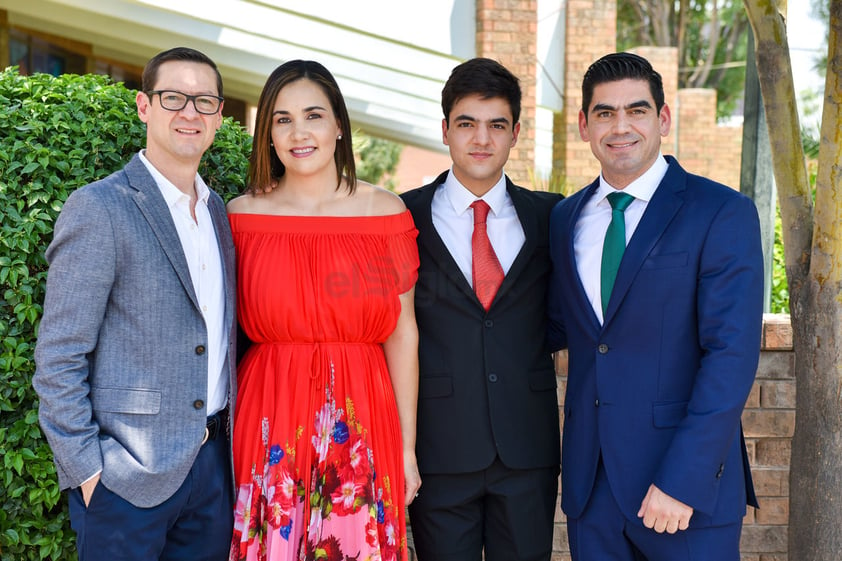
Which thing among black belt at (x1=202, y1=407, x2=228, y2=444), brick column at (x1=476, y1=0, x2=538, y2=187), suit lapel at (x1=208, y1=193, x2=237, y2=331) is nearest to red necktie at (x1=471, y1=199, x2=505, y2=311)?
suit lapel at (x1=208, y1=193, x2=237, y2=331)

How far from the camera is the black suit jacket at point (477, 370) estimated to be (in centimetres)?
318

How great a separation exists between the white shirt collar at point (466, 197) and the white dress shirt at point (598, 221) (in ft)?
1.10

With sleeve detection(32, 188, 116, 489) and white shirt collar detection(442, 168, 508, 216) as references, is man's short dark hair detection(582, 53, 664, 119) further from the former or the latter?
sleeve detection(32, 188, 116, 489)

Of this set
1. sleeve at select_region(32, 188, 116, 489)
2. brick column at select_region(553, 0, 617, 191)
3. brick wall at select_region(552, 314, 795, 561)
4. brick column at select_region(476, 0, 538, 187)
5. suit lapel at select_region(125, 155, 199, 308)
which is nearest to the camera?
sleeve at select_region(32, 188, 116, 489)

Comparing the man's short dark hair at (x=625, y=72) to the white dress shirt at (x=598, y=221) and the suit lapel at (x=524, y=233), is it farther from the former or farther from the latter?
the suit lapel at (x=524, y=233)

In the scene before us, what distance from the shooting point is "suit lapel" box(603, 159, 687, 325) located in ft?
9.35

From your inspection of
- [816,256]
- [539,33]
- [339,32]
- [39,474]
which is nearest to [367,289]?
[39,474]

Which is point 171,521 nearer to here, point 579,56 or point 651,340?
point 651,340

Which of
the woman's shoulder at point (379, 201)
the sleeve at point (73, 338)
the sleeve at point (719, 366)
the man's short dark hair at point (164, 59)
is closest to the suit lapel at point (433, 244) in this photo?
the woman's shoulder at point (379, 201)

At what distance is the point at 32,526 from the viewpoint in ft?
9.69

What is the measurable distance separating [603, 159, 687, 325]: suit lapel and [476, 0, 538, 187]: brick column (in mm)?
7350

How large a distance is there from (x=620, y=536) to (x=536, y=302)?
876 mm

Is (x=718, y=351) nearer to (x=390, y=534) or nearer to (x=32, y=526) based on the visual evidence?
(x=390, y=534)

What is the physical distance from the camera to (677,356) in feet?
9.24
